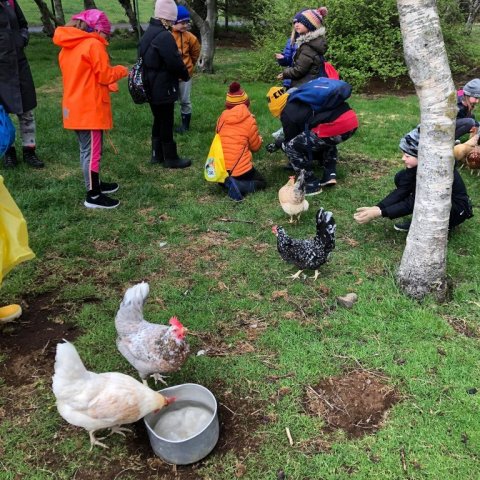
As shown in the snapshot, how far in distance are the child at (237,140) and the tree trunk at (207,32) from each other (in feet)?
22.1

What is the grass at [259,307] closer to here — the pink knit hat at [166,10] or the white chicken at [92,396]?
the white chicken at [92,396]

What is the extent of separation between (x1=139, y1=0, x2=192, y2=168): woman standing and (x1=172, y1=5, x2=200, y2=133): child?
58 cm

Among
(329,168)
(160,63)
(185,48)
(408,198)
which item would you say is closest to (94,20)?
(160,63)

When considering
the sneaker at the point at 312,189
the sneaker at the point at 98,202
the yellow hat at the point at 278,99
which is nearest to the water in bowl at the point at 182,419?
the sneaker at the point at 98,202

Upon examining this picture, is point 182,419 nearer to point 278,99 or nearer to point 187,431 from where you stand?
point 187,431

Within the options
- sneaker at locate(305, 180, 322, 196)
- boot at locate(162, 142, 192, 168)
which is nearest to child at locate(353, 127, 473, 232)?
sneaker at locate(305, 180, 322, 196)

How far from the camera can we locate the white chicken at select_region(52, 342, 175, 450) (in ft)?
8.54

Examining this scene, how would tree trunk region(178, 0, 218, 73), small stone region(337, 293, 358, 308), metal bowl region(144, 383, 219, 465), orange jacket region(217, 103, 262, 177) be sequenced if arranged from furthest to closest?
1. tree trunk region(178, 0, 218, 73)
2. orange jacket region(217, 103, 262, 177)
3. small stone region(337, 293, 358, 308)
4. metal bowl region(144, 383, 219, 465)

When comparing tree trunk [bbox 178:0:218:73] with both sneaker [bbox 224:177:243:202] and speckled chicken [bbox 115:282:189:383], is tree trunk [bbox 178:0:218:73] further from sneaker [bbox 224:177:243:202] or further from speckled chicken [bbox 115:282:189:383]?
speckled chicken [bbox 115:282:189:383]

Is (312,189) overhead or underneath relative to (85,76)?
underneath

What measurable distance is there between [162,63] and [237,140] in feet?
4.74

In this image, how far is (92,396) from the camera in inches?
103

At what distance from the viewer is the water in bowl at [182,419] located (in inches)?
115

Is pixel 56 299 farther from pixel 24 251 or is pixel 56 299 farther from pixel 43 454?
pixel 43 454
